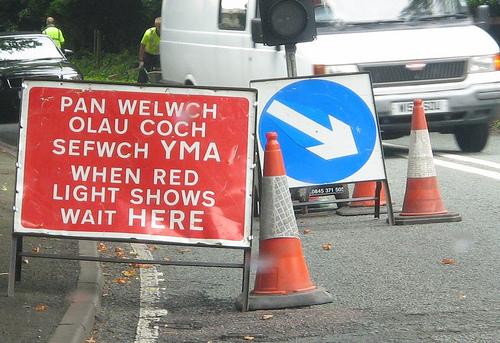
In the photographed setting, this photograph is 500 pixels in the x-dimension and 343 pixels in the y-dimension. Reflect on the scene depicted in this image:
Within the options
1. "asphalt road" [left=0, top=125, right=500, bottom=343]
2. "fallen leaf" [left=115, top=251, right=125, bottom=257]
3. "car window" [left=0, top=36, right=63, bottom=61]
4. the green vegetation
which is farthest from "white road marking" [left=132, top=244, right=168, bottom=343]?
the green vegetation

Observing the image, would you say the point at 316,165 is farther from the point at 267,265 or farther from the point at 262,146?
the point at 267,265

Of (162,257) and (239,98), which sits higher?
(239,98)

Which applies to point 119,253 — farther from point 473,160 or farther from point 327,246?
point 473,160

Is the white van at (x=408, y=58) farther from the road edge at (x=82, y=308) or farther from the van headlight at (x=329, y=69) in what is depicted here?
the road edge at (x=82, y=308)

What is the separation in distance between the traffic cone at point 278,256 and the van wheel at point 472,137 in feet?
27.0

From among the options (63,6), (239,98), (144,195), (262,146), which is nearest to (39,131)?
(144,195)

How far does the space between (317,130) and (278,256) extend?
9.35 ft

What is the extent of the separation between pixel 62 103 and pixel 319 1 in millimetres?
7867

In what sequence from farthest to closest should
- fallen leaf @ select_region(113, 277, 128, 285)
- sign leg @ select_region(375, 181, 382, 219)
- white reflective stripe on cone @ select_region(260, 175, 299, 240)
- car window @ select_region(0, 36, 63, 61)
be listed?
car window @ select_region(0, 36, 63, 61), sign leg @ select_region(375, 181, 382, 219), fallen leaf @ select_region(113, 277, 128, 285), white reflective stripe on cone @ select_region(260, 175, 299, 240)

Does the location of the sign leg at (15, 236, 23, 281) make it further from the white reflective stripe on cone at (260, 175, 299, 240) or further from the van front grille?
the van front grille

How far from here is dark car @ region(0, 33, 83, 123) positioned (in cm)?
2075

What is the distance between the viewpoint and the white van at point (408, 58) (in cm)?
1427

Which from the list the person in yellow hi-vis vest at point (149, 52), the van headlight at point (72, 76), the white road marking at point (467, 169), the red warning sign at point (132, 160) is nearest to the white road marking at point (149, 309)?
the red warning sign at point (132, 160)

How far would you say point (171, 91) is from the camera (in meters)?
7.36
